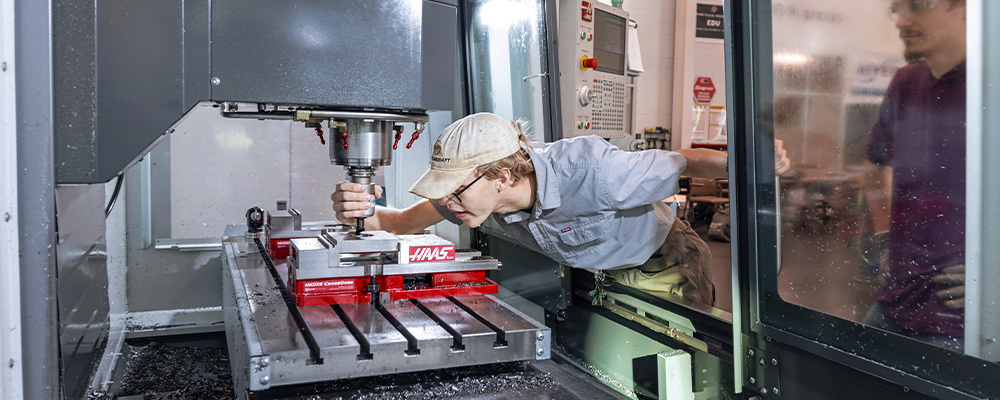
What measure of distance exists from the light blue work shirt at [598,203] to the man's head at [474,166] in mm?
102

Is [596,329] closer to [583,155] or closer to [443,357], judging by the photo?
[583,155]

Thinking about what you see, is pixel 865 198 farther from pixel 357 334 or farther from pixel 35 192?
pixel 35 192

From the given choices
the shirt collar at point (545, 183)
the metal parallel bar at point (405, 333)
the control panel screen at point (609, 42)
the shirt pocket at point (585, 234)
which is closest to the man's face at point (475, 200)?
the shirt collar at point (545, 183)

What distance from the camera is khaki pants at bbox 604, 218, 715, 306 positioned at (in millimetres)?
2004

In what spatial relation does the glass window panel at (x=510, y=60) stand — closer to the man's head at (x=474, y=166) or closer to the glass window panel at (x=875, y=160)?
the man's head at (x=474, y=166)

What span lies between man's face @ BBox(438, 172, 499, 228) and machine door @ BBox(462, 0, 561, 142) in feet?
3.05

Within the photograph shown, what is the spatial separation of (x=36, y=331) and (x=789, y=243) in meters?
1.29

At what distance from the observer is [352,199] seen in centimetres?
137

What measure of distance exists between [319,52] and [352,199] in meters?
0.39

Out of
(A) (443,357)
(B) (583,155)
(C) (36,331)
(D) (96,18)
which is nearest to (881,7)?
(B) (583,155)

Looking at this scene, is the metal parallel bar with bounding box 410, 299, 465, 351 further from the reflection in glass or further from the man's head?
the reflection in glass

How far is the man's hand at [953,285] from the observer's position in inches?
40.0

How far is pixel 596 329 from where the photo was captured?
87.8 inches

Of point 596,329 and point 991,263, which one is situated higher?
point 991,263
